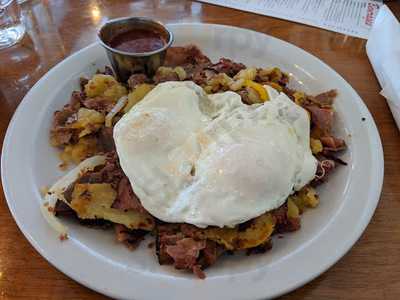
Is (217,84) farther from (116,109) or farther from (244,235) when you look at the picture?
Result: (244,235)

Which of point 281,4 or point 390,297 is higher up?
point 281,4

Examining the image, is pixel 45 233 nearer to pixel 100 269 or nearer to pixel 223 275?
pixel 100 269

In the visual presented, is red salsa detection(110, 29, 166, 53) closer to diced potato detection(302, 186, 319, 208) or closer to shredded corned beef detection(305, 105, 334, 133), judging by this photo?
shredded corned beef detection(305, 105, 334, 133)

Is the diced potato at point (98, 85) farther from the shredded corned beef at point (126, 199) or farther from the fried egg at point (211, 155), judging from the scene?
the shredded corned beef at point (126, 199)

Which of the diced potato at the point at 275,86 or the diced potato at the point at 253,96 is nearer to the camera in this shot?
the diced potato at the point at 253,96

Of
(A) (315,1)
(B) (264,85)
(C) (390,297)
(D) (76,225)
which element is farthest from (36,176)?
(A) (315,1)

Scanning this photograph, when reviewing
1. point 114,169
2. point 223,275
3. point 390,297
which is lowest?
point 390,297

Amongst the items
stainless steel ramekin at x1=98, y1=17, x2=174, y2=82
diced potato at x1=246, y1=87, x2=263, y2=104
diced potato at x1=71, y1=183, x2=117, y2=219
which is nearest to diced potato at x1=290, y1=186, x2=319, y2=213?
diced potato at x1=246, y1=87, x2=263, y2=104

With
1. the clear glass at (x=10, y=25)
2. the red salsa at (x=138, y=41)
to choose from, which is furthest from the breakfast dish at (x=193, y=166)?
the clear glass at (x=10, y=25)
